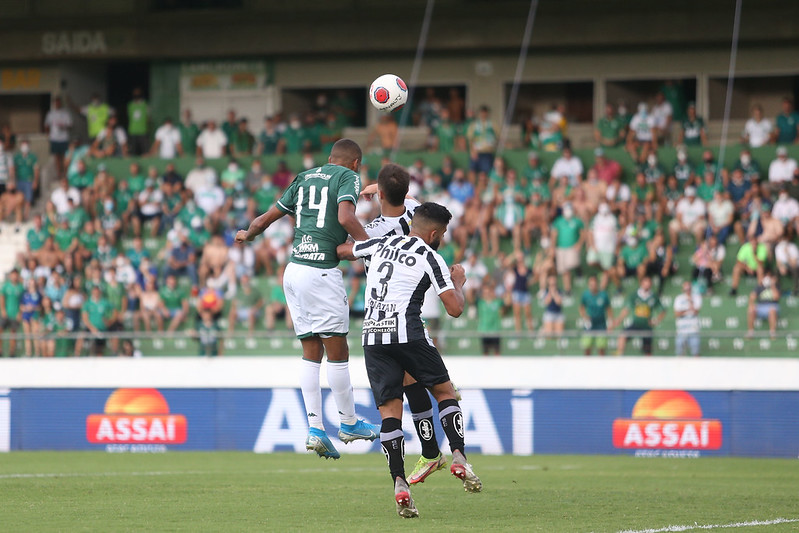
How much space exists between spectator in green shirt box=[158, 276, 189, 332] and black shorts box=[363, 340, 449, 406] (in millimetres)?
12570

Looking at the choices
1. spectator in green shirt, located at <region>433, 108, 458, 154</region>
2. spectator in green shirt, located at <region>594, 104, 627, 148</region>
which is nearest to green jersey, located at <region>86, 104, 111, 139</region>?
spectator in green shirt, located at <region>433, 108, 458, 154</region>

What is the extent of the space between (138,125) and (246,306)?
9.90 metres

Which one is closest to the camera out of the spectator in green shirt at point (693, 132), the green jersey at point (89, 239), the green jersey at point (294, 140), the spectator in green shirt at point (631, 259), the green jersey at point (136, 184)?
the spectator in green shirt at point (631, 259)

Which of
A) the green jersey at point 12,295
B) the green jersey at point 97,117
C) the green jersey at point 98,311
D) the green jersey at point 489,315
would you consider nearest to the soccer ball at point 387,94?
the green jersey at point 489,315

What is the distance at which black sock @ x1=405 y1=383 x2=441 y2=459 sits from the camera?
32.0ft

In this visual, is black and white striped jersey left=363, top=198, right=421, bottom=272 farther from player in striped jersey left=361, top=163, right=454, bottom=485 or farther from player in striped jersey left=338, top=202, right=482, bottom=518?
player in striped jersey left=338, top=202, right=482, bottom=518

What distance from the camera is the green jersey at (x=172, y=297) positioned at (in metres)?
22.1

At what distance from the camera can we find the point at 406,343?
9195 mm

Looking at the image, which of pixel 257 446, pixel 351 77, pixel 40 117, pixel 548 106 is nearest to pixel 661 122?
pixel 548 106

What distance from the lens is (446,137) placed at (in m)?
26.0

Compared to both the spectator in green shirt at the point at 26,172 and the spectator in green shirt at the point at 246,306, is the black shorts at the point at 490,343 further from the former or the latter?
the spectator in green shirt at the point at 26,172

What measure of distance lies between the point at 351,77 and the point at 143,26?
5.10 metres

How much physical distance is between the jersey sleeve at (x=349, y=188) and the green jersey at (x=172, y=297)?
41.4 feet

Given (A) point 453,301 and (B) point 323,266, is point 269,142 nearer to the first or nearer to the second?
(B) point 323,266
